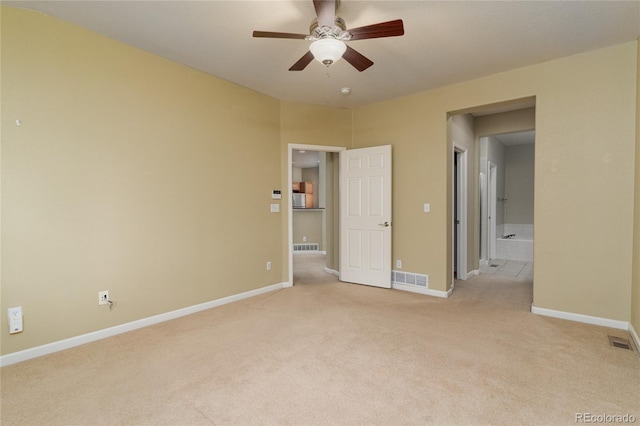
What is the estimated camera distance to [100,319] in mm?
2768

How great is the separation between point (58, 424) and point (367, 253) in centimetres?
366

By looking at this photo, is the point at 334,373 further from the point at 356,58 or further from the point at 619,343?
the point at 619,343

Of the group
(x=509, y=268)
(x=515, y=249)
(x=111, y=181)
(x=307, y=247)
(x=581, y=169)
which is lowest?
(x=509, y=268)

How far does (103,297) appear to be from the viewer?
279 cm

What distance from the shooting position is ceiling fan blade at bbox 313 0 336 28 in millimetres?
2047

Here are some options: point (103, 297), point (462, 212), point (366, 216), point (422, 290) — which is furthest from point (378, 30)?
point (462, 212)

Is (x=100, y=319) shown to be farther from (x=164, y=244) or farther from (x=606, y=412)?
(x=606, y=412)

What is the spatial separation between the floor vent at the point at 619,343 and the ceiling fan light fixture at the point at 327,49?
3.25 meters

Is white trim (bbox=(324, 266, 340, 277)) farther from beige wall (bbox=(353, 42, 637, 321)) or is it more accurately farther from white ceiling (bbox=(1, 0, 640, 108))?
white ceiling (bbox=(1, 0, 640, 108))

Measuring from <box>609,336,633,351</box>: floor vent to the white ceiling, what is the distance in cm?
265

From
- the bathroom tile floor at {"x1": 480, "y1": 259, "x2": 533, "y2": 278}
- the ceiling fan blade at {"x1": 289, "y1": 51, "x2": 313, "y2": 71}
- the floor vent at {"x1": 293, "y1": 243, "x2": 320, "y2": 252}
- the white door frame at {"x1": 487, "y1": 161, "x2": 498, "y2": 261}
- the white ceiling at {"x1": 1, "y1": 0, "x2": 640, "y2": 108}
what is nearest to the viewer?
the white ceiling at {"x1": 1, "y1": 0, "x2": 640, "y2": 108}

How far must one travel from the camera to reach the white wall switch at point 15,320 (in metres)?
2.33

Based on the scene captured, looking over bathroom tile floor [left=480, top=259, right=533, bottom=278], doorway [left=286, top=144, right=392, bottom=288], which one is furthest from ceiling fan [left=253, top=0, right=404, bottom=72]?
bathroom tile floor [left=480, top=259, right=533, bottom=278]

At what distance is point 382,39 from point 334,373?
2.76m
